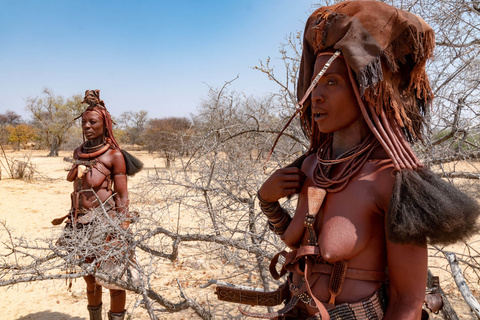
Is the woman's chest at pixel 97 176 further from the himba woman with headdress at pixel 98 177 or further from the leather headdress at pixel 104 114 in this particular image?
the leather headdress at pixel 104 114

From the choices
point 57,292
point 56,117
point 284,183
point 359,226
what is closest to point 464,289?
point 359,226

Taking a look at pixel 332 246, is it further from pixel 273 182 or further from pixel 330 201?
pixel 273 182

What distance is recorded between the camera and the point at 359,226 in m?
1.15

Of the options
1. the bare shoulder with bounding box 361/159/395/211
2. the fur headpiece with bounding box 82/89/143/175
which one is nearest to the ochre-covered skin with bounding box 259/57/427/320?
the bare shoulder with bounding box 361/159/395/211

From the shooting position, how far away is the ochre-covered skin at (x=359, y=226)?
44.0 inches

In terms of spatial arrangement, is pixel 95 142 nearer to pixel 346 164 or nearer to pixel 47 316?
pixel 47 316

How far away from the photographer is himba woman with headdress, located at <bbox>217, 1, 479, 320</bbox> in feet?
3.54

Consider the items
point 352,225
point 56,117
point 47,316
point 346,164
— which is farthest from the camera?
point 56,117

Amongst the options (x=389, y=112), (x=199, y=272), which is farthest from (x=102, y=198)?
(x=389, y=112)

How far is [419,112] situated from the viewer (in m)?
1.36

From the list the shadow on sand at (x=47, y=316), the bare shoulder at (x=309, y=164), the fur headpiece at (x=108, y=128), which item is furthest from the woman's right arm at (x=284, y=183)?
the shadow on sand at (x=47, y=316)

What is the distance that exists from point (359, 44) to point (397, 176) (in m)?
0.46

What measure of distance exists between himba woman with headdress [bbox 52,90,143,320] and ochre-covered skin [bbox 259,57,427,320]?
2681 millimetres

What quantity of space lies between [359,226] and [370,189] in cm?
13
